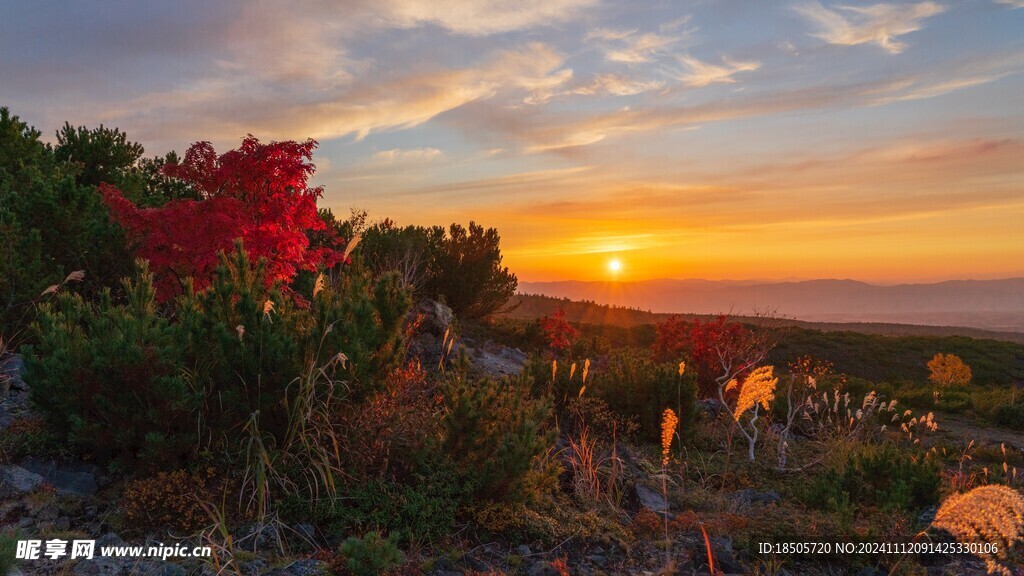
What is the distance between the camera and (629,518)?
643 cm

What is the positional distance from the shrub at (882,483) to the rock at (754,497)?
0.39 metres

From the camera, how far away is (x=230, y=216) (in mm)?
10195

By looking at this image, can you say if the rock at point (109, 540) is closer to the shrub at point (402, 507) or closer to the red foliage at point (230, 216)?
the shrub at point (402, 507)

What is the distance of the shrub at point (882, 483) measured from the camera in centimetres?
694

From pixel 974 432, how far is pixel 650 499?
11494mm

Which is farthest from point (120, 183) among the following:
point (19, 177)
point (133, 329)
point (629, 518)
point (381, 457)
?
point (629, 518)

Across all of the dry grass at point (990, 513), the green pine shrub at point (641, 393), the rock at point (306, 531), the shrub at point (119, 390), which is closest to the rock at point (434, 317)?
the green pine shrub at point (641, 393)

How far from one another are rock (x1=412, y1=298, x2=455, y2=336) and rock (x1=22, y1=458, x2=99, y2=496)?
9.14 meters

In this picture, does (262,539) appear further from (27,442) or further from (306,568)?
(27,442)

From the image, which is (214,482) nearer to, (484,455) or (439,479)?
(439,479)

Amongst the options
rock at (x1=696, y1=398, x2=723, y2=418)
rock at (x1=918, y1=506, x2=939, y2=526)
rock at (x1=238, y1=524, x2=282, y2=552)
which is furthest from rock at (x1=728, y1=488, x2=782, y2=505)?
rock at (x1=696, y1=398, x2=723, y2=418)

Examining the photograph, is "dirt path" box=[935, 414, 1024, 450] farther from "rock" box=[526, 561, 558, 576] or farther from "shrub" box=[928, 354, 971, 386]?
"rock" box=[526, 561, 558, 576]

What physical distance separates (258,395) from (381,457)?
1194mm

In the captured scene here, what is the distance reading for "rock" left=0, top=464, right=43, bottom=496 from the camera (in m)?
5.28
